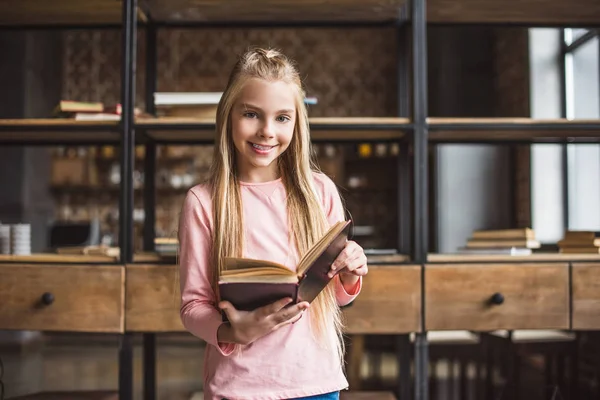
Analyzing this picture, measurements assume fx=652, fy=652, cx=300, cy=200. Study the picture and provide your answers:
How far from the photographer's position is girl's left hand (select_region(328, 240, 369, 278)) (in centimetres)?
129

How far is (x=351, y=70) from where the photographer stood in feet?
28.5

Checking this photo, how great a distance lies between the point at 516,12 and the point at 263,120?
151 cm

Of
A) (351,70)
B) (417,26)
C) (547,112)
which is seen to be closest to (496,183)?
(547,112)

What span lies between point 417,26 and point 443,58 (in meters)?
5.77

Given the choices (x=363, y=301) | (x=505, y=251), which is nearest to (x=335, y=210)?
(x=363, y=301)

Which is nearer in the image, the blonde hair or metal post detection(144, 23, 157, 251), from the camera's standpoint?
the blonde hair

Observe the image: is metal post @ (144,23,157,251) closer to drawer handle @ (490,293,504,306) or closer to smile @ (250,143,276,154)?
smile @ (250,143,276,154)

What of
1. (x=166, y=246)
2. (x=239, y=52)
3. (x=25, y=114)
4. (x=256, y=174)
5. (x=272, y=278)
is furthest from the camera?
(x=239, y=52)

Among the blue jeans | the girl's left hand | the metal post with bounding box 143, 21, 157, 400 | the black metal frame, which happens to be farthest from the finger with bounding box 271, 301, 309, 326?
the black metal frame

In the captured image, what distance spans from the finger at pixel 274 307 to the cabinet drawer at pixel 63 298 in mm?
1013

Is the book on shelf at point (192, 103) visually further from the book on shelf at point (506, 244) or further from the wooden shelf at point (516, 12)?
the book on shelf at point (506, 244)

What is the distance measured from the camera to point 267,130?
1390mm

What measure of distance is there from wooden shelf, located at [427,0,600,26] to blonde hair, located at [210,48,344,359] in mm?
1109

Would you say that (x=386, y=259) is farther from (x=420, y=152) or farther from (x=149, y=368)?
(x=149, y=368)
